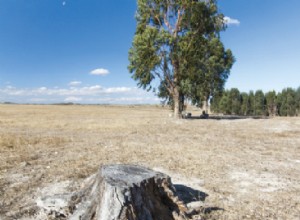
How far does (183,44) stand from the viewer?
2908 cm

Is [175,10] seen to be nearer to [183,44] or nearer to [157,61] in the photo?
[183,44]

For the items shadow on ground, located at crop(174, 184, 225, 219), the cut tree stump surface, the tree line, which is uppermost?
the tree line

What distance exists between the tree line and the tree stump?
7796 centimetres

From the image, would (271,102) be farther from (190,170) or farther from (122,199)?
(122,199)

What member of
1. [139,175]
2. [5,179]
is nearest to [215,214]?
[139,175]

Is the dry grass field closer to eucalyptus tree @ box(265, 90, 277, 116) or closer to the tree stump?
the tree stump

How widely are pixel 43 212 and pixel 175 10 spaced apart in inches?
1181

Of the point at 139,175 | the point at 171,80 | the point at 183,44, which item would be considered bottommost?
the point at 139,175

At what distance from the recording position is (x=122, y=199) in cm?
428

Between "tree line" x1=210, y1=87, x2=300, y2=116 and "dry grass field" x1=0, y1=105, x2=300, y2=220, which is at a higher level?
"tree line" x1=210, y1=87, x2=300, y2=116

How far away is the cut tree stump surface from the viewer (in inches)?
168

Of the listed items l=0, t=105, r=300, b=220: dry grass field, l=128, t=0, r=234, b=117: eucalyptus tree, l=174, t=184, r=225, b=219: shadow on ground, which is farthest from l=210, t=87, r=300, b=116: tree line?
l=174, t=184, r=225, b=219: shadow on ground

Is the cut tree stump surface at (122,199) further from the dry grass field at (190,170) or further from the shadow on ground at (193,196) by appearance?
the dry grass field at (190,170)

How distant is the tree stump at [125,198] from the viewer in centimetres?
425
